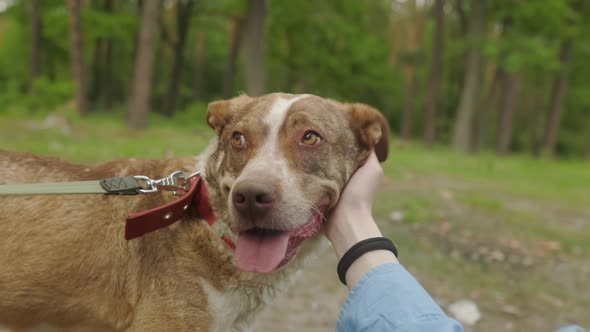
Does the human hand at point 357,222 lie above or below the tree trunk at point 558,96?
above

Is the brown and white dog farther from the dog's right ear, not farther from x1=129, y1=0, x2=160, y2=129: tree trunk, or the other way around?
x1=129, y1=0, x2=160, y2=129: tree trunk

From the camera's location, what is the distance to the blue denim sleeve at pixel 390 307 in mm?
1790

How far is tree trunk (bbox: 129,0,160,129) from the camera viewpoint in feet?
50.2

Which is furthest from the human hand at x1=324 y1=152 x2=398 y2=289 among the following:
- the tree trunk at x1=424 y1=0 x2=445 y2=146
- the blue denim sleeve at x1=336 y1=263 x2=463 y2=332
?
the tree trunk at x1=424 y1=0 x2=445 y2=146

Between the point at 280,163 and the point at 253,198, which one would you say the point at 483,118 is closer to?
the point at 280,163

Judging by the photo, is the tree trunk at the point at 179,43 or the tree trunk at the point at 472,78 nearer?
the tree trunk at the point at 472,78

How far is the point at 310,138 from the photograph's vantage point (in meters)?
2.78

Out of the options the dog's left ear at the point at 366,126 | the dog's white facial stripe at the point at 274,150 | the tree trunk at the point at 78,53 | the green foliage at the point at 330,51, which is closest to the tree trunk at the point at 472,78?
the green foliage at the point at 330,51

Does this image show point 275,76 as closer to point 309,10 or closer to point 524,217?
point 309,10

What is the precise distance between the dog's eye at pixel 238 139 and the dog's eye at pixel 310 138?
344 mm

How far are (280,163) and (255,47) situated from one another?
16476 mm

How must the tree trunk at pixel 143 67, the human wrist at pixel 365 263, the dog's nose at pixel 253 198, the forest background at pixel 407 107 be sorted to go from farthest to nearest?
the tree trunk at pixel 143 67, the forest background at pixel 407 107, the dog's nose at pixel 253 198, the human wrist at pixel 365 263

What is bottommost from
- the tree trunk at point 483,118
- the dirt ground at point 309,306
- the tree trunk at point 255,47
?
the tree trunk at point 483,118

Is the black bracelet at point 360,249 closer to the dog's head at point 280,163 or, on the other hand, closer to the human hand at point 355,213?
the human hand at point 355,213
